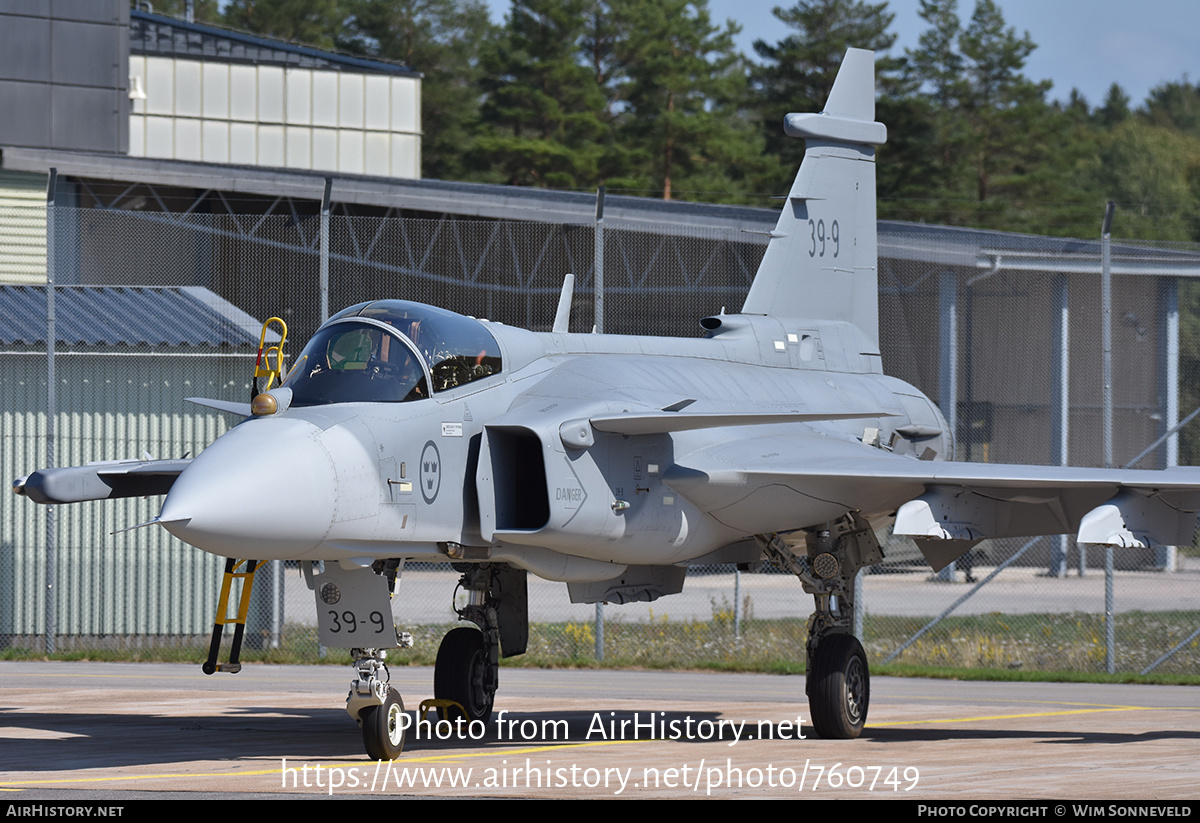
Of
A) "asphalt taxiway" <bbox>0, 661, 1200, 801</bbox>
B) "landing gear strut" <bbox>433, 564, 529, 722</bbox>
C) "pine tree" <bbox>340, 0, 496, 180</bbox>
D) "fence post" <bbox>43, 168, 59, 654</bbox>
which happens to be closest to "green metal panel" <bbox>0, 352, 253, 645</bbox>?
"fence post" <bbox>43, 168, 59, 654</bbox>

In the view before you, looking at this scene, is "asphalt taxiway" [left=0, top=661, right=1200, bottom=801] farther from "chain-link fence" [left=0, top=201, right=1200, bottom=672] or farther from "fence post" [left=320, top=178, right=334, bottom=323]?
"fence post" [left=320, top=178, right=334, bottom=323]

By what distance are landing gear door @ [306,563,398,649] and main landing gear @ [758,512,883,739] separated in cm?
381

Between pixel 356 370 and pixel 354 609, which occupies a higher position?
pixel 356 370

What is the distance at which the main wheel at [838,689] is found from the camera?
12.5 m

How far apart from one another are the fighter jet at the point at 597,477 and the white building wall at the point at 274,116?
34.6 m

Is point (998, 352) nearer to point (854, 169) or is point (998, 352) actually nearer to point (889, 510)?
point (854, 169)

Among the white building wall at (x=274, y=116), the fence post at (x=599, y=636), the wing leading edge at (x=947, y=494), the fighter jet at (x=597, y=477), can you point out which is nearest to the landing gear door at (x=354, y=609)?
the fighter jet at (x=597, y=477)

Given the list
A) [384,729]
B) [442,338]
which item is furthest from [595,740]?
[442,338]

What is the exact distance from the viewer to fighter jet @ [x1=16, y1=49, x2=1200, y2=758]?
9.77 meters

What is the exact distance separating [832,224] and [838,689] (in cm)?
505

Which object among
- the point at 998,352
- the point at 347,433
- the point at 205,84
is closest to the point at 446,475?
the point at 347,433

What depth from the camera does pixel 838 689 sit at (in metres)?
12.5

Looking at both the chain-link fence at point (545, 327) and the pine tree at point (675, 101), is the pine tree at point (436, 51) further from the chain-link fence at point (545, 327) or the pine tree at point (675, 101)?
the chain-link fence at point (545, 327)

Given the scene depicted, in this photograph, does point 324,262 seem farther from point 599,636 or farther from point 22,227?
point 22,227
